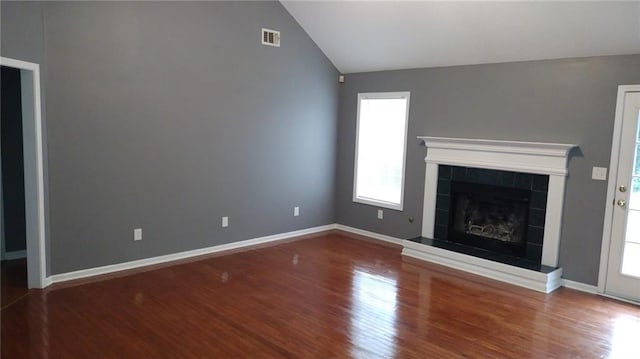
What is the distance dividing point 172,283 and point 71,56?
2249mm

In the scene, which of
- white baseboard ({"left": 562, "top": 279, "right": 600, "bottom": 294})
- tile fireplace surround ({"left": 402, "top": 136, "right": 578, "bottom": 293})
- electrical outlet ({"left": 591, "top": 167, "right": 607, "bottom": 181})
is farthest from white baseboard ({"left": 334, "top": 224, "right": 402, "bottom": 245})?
electrical outlet ({"left": 591, "top": 167, "right": 607, "bottom": 181})

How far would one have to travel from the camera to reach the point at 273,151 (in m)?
5.82

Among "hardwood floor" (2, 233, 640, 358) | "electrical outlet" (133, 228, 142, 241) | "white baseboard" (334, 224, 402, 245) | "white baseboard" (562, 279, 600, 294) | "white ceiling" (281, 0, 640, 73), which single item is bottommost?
"hardwood floor" (2, 233, 640, 358)

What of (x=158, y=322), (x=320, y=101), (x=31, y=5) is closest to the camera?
(x=158, y=322)

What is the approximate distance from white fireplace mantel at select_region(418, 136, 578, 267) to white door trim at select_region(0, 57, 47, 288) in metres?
4.07

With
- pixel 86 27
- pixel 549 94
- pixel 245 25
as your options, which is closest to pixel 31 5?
pixel 86 27

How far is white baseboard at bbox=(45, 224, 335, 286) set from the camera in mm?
4215

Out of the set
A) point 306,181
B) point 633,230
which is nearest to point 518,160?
point 633,230

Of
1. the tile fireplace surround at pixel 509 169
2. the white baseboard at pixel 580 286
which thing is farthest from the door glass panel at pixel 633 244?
the tile fireplace surround at pixel 509 169

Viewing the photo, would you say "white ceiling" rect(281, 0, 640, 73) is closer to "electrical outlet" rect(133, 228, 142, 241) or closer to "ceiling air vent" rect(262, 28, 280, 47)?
"ceiling air vent" rect(262, 28, 280, 47)

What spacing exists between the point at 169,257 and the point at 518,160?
3.91 m

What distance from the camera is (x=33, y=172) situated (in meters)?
3.84

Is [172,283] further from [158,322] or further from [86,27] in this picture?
[86,27]

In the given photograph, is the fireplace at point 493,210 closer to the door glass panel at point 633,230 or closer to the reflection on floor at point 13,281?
the door glass panel at point 633,230
